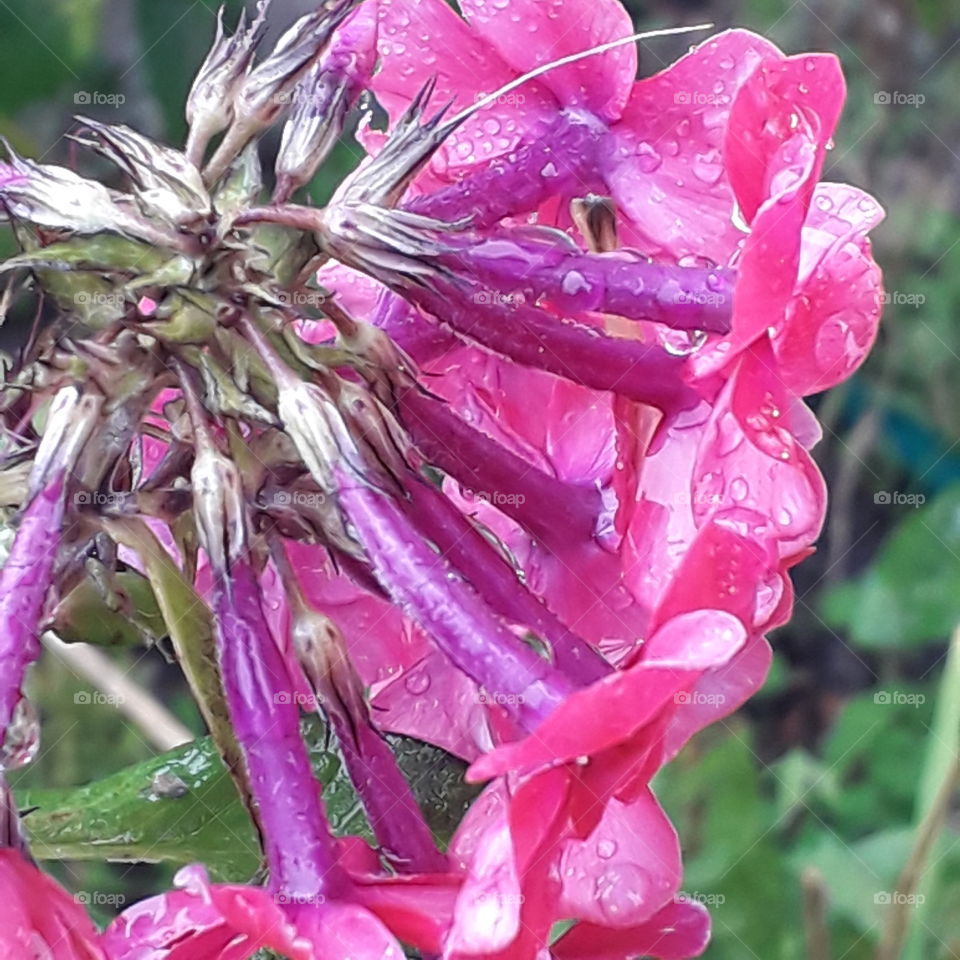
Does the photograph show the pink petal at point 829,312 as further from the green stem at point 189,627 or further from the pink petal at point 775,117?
the green stem at point 189,627

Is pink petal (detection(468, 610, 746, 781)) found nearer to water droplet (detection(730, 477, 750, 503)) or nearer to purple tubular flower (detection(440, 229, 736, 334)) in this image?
water droplet (detection(730, 477, 750, 503))

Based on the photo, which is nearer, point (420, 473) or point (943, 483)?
point (420, 473)

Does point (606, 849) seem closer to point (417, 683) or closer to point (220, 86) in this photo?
point (417, 683)

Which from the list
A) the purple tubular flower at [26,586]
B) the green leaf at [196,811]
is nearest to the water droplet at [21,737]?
the purple tubular flower at [26,586]

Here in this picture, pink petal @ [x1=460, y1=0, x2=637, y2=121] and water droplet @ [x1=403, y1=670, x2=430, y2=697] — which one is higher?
pink petal @ [x1=460, y1=0, x2=637, y2=121]

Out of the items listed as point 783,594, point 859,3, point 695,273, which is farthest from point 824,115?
point 859,3

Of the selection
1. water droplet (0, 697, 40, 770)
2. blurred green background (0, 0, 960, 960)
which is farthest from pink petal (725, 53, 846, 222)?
blurred green background (0, 0, 960, 960)

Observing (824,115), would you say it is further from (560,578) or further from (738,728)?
(738,728)
